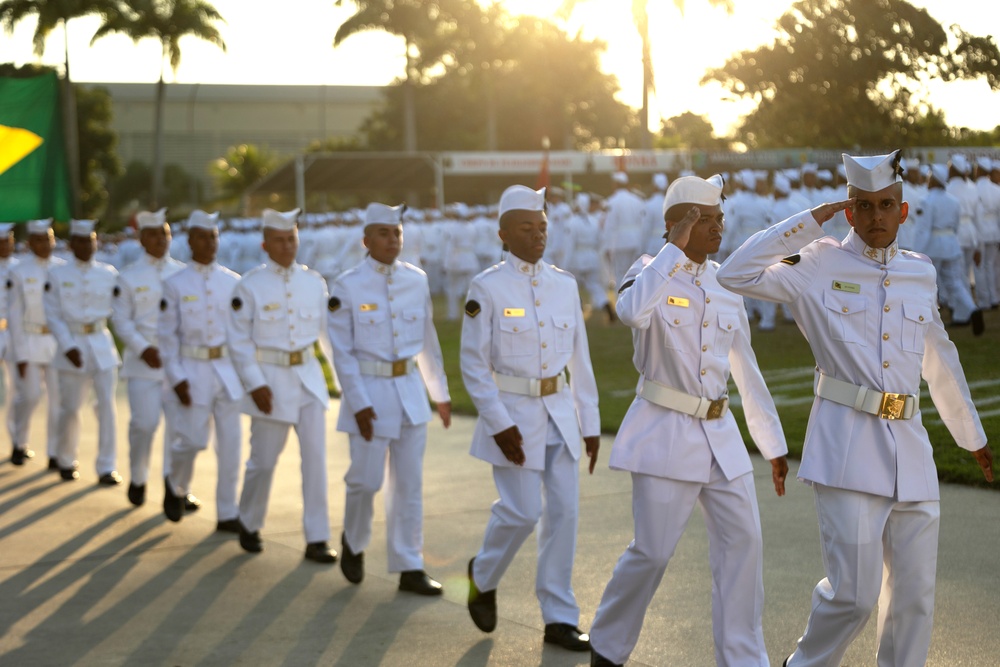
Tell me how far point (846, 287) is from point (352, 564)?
3624 millimetres

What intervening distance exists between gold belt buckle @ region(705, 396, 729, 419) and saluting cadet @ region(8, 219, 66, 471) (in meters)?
8.63

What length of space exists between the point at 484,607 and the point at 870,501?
7.20 ft

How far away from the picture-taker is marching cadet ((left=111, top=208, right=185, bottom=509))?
10.4 metres

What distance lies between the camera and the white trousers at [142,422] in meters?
10.3

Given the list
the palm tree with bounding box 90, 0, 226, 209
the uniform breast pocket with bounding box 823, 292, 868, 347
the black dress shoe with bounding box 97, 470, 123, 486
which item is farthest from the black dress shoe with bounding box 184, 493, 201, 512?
the palm tree with bounding box 90, 0, 226, 209

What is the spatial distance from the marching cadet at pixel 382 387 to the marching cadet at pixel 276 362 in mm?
713

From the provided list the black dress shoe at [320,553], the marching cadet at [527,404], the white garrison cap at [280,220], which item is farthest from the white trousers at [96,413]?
the marching cadet at [527,404]

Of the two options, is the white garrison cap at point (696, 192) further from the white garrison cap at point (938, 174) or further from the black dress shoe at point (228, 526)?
the white garrison cap at point (938, 174)

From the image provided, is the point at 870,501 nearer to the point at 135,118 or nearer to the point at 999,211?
the point at 999,211

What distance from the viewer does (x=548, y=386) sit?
21.2ft

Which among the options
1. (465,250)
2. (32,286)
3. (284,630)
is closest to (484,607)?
(284,630)

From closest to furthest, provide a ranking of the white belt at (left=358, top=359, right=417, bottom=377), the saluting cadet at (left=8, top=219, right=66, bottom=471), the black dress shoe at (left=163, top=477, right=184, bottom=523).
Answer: the white belt at (left=358, top=359, right=417, bottom=377)
the black dress shoe at (left=163, top=477, right=184, bottom=523)
the saluting cadet at (left=8, top=219, right=66, bottom=471)

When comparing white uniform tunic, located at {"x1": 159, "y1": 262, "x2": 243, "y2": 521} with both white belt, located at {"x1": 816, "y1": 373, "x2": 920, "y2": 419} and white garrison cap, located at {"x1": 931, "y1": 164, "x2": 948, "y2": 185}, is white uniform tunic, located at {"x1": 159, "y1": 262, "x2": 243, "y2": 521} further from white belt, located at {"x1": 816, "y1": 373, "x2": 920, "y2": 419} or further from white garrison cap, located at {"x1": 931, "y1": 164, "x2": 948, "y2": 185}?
white garrison cap, located at {"x1": 931, "y1": 164, "x2": 948, "y2": 185}

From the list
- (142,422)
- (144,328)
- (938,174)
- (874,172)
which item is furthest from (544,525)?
(938,174)
